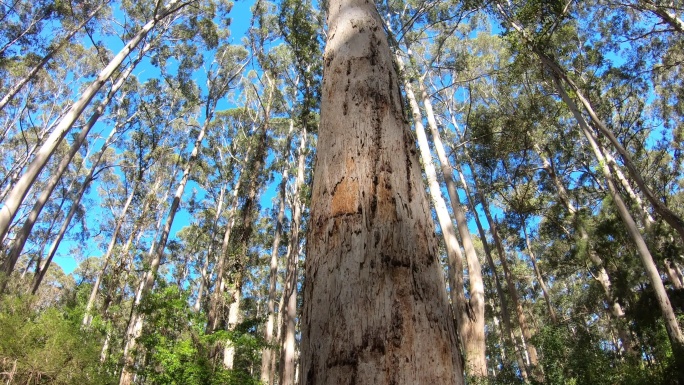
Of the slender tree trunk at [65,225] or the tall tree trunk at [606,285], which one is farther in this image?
the slender tree trunk at [65,225]

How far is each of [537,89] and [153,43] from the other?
1335 centimetres

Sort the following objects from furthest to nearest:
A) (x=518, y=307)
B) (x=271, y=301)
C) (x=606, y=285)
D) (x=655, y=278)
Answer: (x=606, y=285) → (x=271, y=301) → (x=518, y=307) → (x=655, y=278)

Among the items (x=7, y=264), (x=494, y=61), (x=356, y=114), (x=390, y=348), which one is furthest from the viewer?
(x=494, y=61)

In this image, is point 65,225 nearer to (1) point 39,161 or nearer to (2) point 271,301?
(2) point 271,301

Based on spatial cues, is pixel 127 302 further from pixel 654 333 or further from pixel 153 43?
pixel 654 333

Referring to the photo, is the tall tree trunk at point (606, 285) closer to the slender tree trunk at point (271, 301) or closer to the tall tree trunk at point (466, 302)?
the tall tree trunk at point (466, 302)

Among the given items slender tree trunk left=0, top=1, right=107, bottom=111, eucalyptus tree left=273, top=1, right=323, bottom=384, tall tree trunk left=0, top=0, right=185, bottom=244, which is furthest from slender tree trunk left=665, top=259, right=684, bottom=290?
slender tree trunk left=0, top=1, right=107, bottom=111

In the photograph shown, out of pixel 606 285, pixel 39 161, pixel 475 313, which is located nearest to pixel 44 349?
pixel 39 161

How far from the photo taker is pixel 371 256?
2.94ft

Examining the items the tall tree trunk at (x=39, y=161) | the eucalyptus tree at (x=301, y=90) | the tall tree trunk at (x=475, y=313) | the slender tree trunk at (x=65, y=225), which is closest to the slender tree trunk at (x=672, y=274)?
the tall tree trunk at (x=475, y=313)

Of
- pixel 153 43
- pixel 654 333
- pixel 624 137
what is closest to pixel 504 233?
pixel 624 137

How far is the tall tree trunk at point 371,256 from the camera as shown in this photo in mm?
772

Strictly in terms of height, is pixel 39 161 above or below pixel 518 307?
above

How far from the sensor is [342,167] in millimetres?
Result: 1083
